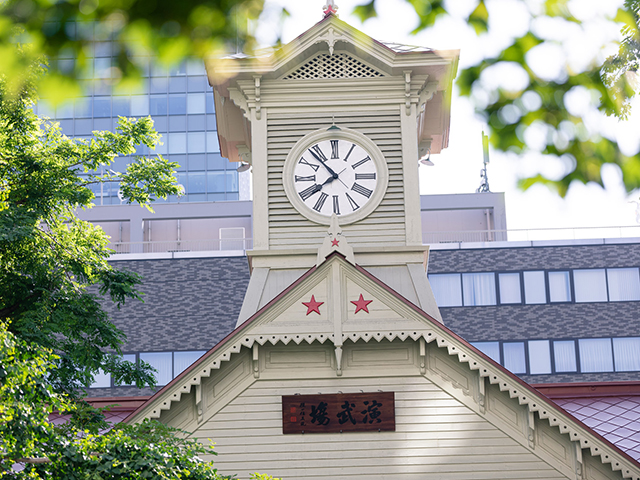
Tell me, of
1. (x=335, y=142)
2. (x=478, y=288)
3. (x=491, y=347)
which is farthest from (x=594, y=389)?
(x=478, y=288)

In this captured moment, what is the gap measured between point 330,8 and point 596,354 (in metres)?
28.8

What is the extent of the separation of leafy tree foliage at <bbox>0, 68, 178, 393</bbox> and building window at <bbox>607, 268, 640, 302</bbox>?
3213 centimetres

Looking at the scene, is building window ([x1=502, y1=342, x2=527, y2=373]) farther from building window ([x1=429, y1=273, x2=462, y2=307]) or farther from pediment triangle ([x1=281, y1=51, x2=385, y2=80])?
pediment triangle ([x1=281, y1=51, x2=385, y2=80])

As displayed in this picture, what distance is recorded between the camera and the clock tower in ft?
53.4

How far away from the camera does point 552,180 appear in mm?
4891

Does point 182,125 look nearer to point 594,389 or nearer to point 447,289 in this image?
point 447,289

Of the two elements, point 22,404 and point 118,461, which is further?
point 118,461

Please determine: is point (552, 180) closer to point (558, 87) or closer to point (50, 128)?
point (558, 87)

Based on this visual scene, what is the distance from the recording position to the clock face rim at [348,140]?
54.2 ft

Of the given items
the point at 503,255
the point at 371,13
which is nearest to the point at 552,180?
the point at 371,13

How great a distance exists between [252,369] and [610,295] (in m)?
32.1

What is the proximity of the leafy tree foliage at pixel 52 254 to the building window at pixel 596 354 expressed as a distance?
30815 mm

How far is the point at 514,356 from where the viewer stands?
4156 cm

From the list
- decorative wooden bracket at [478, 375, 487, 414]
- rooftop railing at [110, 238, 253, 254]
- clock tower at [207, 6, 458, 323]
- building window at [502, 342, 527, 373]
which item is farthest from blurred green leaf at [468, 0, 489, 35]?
rooftop railing at [110, 238, 253, 254]
